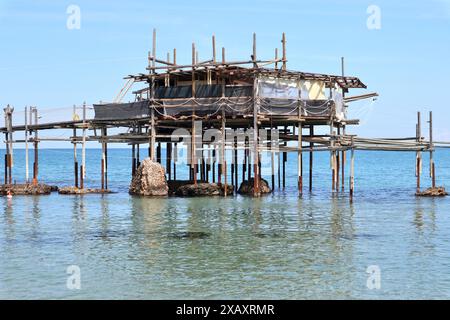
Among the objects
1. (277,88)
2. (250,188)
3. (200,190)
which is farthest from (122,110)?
(277,88)

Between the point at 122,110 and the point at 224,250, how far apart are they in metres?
24.5

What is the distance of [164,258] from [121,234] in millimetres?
6051

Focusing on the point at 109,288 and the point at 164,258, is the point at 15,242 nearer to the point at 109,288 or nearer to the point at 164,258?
the point at 164,258

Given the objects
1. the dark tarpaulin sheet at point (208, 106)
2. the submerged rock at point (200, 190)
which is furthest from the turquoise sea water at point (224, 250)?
the dark tarpaulin sheet at point (208, 106)

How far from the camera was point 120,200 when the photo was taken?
45.1m

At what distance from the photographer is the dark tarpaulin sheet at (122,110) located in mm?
47656

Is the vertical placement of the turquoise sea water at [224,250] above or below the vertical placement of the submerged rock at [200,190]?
below

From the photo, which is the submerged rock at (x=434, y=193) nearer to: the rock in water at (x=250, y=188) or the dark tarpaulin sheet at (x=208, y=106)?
the rock in water at (x=250, y=188)

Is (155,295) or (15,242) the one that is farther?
(15,242)

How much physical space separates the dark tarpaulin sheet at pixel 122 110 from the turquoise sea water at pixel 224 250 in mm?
7957

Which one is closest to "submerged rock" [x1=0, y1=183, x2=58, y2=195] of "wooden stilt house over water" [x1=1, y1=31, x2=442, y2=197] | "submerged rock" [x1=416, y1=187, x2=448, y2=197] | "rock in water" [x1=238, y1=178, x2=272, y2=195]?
"wooden stilt house over water" [x1=1, y1=31, x2=442, y2=197]

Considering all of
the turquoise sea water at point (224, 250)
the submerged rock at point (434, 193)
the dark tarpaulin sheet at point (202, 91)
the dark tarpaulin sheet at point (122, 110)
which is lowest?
the turquoise sea water at point (224, 250)

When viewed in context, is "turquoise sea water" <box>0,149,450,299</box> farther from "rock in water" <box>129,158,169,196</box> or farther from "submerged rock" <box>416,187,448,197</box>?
"submerged rock" <box>416,187,448,197</box>
